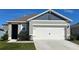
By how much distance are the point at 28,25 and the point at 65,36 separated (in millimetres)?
1831

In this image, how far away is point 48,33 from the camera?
62.6 ft

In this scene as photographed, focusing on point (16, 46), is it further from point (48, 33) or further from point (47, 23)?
point (47, 23)

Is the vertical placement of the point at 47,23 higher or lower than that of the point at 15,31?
higher

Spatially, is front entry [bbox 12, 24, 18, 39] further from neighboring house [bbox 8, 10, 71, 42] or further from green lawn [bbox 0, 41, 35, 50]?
green lawn [bbox 0, 41, 35, 50]

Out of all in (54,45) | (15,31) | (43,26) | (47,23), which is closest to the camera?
(54,45)

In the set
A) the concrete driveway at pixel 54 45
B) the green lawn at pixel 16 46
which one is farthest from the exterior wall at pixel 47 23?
the green lawn at pixel 16 46

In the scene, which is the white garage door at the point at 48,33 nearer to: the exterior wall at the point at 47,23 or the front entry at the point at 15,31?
the exterior wall at the point at 47,23

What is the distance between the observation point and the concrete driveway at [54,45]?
18469mm

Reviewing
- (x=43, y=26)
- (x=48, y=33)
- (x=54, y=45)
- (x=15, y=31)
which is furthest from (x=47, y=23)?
(x=15, y=31)

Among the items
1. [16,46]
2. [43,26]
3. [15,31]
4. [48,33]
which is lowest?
[16,46]

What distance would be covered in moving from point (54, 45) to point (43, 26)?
1.11 meters

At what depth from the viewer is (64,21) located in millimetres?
18750
